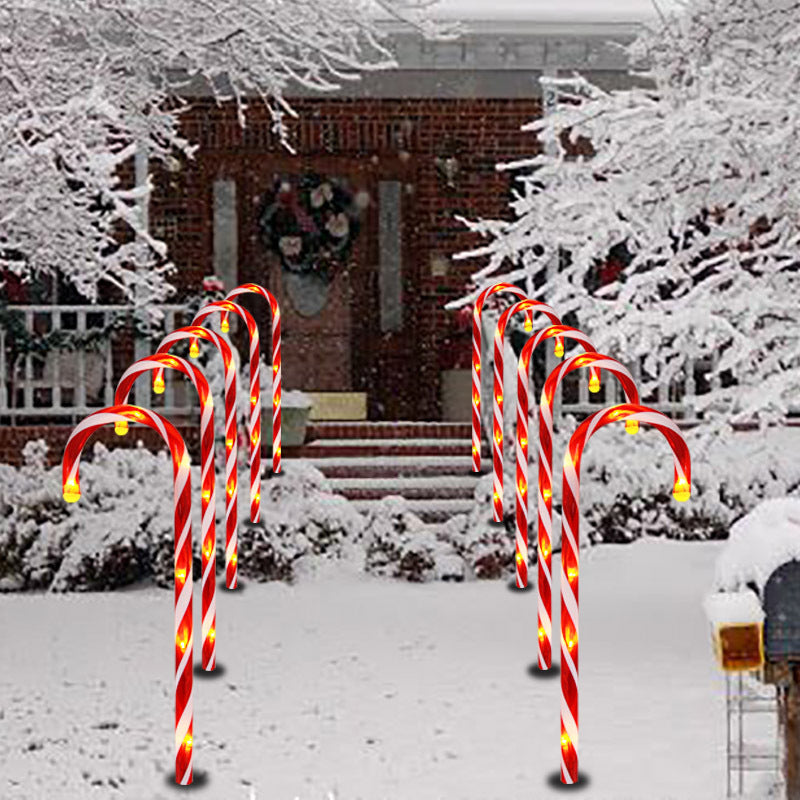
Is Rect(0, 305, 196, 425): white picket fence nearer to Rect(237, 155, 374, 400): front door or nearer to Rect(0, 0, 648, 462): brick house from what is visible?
Rect(0, 0, 648, 462): brick house

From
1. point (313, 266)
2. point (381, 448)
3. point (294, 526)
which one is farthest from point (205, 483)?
point (313, 266)

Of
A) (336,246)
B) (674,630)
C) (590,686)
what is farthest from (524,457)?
(336,246)

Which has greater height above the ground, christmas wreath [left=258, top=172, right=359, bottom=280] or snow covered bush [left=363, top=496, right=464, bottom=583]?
christmas wreath [left=258, top=172, right=359, bottom=280]

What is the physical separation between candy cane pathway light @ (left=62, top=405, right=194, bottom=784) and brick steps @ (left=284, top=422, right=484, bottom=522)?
19.8ft

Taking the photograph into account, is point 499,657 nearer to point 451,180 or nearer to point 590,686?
point 590,686

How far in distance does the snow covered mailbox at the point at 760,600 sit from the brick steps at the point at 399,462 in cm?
696

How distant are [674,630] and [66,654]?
4194 millimetres

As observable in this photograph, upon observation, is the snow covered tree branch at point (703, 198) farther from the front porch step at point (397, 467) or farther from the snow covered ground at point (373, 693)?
the front porch step at point (397, 467)

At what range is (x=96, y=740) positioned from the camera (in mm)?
9828

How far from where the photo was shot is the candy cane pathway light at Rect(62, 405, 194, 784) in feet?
28.1

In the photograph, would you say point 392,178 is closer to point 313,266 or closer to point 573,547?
point 313,266

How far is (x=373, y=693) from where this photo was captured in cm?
1077

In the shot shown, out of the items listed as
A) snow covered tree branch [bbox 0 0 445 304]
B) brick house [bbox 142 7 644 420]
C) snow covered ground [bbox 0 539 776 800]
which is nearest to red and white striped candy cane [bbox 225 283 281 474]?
snow covered ground [bbox 0 539 776 800]

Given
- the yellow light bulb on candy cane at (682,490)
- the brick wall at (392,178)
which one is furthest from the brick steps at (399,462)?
the yellow light bulb on candy cane at (682,490)
